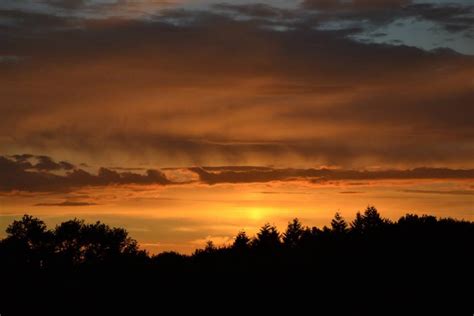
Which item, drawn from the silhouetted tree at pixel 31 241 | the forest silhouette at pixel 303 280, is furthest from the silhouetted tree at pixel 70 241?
the forest silhouette at pixel 303 280

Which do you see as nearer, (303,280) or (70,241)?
(303,280)

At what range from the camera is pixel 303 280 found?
2440 inches

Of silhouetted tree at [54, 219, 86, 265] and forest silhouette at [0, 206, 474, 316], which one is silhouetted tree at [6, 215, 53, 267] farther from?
forest silhouette at [0, 206, 474, 316]

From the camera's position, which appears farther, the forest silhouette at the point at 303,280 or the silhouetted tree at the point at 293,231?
the silhouetted tree at the point at 293,231

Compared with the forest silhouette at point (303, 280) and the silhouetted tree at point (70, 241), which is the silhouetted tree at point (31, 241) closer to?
the silhouetted tree at point (70, 241)

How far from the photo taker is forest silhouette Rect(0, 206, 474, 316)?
52.8m

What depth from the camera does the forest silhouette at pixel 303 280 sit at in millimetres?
52844

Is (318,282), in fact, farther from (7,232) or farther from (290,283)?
(7,232)

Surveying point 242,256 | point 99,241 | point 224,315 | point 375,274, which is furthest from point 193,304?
point 99,241

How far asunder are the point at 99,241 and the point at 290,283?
301ft

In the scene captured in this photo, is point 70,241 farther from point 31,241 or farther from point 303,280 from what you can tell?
point 303,280

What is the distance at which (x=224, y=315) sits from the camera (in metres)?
58.5

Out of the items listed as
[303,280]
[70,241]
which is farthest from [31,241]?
[303,280]

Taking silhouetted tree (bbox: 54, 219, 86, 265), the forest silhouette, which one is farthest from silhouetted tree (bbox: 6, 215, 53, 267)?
the forest silhouette
